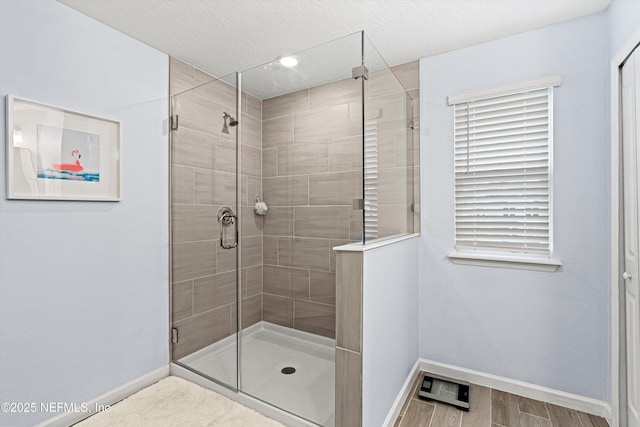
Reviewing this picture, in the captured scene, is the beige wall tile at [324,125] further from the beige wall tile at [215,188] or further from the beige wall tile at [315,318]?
the beige wall tile at [315,318]

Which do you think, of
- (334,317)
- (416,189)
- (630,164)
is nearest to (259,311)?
(334,317)

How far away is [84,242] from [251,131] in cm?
122

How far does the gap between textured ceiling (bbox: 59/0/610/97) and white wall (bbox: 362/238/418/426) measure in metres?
1.42

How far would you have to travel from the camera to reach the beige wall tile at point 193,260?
2201 mm

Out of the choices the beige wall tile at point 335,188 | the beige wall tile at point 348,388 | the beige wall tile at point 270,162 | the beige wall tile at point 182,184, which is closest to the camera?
the beige wall tile at point 348,388

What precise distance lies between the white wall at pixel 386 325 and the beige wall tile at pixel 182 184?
1.47 meters

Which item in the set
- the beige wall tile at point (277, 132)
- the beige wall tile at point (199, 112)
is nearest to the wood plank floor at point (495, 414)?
the beige wall tile at point (277, 132)

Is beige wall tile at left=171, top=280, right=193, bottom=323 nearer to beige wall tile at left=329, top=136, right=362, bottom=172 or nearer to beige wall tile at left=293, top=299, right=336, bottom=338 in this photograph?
beige wall tile at left=293, top=299, right=336, bottom=338

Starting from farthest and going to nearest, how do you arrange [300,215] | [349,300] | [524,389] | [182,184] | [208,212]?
[182,184] < [208,212] < [524,389] < [300,215] < [349,300]

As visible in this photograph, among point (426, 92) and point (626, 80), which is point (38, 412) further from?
point (626, 80)

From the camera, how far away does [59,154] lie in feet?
5.79

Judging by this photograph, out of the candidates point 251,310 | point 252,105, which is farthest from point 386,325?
point 252,105

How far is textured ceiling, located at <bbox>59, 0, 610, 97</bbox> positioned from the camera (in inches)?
70.4

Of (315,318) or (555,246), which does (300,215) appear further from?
(555,246)
